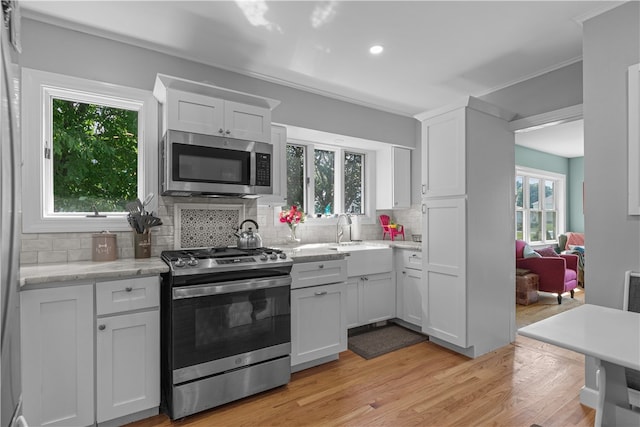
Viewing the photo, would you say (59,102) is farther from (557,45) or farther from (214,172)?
(557,45)

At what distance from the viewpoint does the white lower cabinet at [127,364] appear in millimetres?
1913

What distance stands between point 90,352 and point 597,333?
2.50m

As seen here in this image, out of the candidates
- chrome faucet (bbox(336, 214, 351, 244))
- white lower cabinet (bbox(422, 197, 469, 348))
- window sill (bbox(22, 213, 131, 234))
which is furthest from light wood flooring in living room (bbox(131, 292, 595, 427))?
chrome faucet (bbox(336, 214, 351, 244))

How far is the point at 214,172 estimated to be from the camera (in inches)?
103

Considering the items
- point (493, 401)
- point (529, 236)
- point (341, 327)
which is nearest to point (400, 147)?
point (341, 327)

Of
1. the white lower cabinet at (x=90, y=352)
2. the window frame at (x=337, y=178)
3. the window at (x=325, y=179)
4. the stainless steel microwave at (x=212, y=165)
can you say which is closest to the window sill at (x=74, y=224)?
the stainless steel microwave at (x=212, y=165)

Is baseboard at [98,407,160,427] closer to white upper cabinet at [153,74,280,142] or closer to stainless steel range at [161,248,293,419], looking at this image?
stainless steel range at [161,248,293,419]

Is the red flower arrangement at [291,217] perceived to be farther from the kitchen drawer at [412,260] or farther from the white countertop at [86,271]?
the white countertop at [86,271]

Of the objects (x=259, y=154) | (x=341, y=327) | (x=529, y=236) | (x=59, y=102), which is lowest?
(x=341, y=327)

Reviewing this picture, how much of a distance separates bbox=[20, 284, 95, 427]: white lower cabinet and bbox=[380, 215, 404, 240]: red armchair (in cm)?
336

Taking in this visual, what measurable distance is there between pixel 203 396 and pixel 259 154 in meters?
1.79

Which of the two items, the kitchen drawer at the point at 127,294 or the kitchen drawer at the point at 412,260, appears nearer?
the kitchen drawer at the point at 127,294

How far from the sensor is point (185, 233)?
2852 mm

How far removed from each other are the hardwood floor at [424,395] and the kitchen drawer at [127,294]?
2.41 ft
